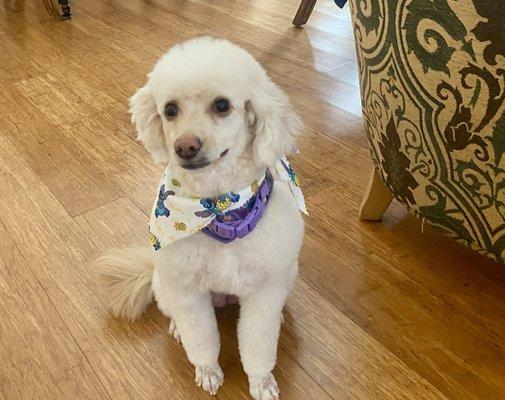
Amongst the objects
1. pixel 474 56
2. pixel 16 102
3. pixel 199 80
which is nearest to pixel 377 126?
pixel 474 56

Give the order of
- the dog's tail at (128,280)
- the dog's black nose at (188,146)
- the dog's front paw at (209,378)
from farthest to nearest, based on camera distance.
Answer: the dog's tail at (128,280), the dog's front paw at (209,378), the dog's black nose at (188,146)

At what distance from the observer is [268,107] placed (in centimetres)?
81

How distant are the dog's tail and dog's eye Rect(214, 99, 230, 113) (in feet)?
1.39

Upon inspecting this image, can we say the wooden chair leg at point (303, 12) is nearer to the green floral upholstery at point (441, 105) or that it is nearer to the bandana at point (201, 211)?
the green floral upholstery at point (441, 105)

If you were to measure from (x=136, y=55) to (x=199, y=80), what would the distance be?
5.39 feet

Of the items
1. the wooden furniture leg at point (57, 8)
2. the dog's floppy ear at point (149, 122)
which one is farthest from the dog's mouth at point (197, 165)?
the wooden furniture leg at point (57, 8)

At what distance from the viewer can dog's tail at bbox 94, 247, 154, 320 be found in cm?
109

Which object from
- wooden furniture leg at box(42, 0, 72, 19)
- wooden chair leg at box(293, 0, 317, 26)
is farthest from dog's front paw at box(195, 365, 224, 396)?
wooden furniture leg at box(42, 0, 72, 19)

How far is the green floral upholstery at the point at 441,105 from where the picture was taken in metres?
0.80

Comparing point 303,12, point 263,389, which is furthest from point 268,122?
point 303,12

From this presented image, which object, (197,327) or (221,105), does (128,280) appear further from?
(221,105)

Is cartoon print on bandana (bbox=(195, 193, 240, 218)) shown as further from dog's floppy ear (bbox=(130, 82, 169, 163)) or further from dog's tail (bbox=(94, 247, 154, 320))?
dog's tail (bbox=(94, 247, 154, 320))

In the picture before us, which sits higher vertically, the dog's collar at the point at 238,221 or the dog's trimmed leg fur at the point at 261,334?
the dog's collar at the point at 238,221

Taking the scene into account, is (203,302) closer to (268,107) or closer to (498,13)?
(268,107)
